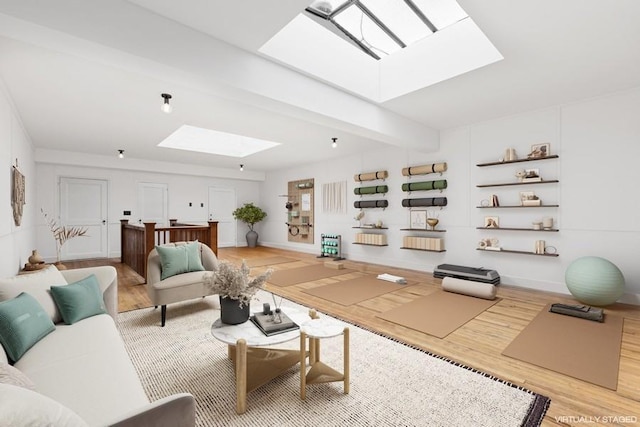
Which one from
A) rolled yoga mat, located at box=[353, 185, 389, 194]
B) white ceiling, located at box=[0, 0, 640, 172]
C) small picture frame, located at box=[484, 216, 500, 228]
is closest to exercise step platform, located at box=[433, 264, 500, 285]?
small picture frame, located at box=[484, 216, 500, 228]

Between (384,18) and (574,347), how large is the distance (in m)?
3.71

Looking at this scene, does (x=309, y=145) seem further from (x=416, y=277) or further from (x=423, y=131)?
(x=416, y=277)

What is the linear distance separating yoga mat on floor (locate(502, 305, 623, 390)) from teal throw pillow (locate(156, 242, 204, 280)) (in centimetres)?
337

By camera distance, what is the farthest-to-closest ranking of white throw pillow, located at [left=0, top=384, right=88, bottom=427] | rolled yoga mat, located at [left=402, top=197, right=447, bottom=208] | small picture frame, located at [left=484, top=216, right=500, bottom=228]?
rolled yoga mat, located at [left=402, top=197, right=447, bottom=208] → small picture frame, located at [left=484, top=216, right=500, bottom=228] → white throw pillow, located at [left=0, top=384, right=88, bottom=427]

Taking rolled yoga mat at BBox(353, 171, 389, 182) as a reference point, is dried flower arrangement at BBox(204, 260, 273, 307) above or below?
below

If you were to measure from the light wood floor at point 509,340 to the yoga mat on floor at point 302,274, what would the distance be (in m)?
0.26

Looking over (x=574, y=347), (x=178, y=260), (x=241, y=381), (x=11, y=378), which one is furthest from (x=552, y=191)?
(x=11, y=378)

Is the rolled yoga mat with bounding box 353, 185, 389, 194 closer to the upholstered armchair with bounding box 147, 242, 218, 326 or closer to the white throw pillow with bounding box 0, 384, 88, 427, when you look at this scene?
the upholstered armchair with bounding box 147, 242, 218, 326

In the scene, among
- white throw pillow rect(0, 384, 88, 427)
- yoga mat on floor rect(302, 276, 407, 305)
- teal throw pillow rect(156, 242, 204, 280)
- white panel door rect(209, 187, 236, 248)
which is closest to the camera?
white throw pillow rect(0, 384, 88, 427)

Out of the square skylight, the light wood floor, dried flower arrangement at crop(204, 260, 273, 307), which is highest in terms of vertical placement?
the square skylight

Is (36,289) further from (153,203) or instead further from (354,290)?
(153,203)

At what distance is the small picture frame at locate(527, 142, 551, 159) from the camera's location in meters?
4.29

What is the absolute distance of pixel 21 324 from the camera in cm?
168

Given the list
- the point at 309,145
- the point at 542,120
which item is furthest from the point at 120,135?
the point at 542,120
